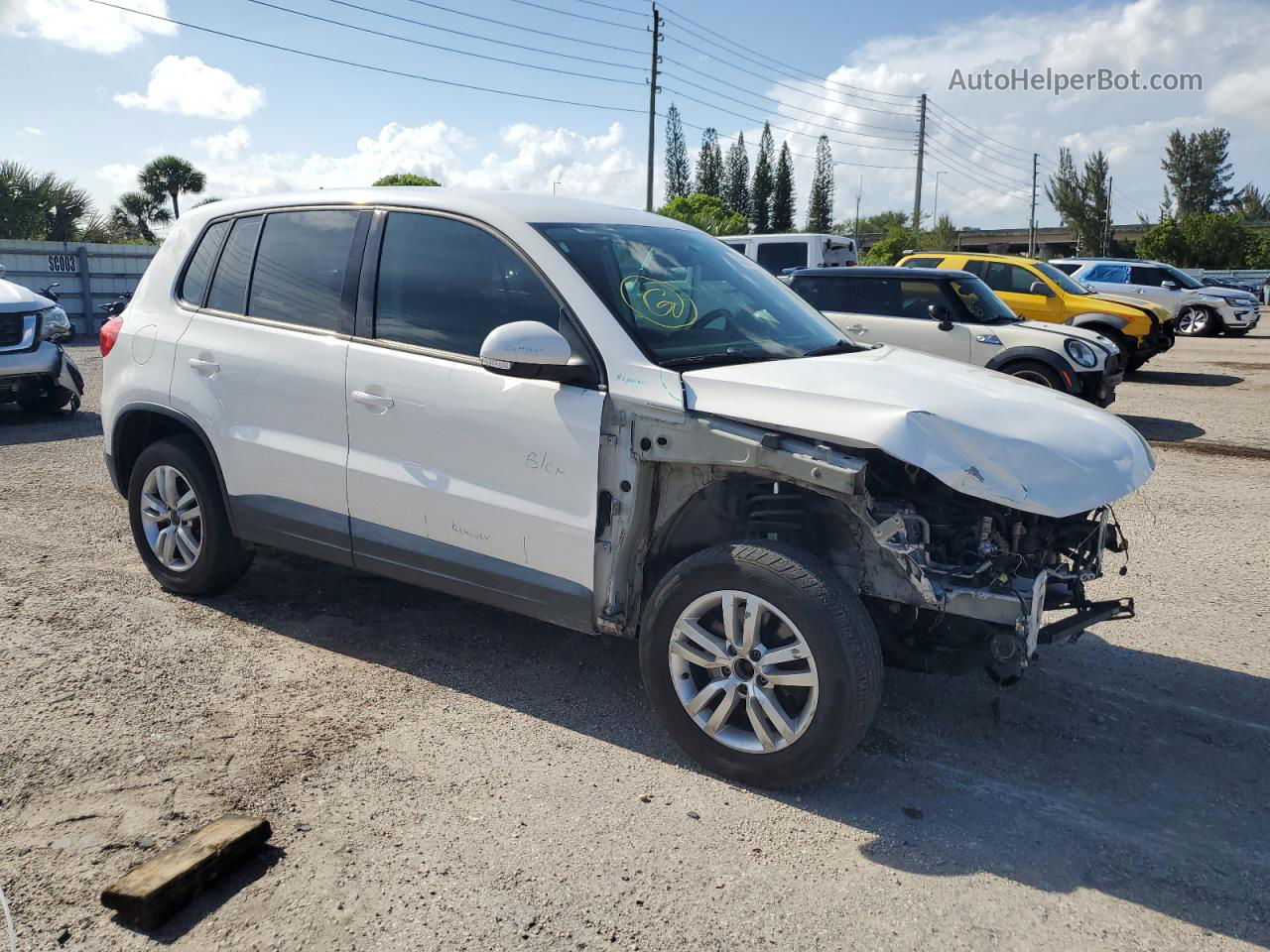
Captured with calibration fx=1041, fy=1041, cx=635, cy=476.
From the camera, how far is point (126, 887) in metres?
2.73

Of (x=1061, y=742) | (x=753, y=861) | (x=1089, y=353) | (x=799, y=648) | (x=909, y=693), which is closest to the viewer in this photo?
(x=753, y=861)

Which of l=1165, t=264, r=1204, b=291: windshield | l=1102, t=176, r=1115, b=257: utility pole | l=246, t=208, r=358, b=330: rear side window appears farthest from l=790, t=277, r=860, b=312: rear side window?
l=1102, t=176, r=1115, b=257: utility pole

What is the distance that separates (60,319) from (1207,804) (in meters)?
11.2

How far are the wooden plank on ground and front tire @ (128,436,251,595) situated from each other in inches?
81.2

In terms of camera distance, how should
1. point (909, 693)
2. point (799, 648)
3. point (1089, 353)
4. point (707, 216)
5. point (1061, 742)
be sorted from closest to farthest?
point (799, 648)
point (1061, 742)
point (909, 693)
point (1089, 353)
point (707, 216)

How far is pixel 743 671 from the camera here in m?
3.46

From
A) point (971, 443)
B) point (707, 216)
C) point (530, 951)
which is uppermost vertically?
point (707, 216)

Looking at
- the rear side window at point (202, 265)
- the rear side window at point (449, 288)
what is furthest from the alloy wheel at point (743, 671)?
the rear side window at point (202, 265)

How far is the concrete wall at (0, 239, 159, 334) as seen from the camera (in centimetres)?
2031

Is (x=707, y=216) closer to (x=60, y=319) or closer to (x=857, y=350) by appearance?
(x=60, y=319)

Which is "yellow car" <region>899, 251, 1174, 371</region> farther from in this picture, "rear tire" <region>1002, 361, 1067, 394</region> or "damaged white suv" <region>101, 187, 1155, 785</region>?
"damaged white suv" <region>101, 187, 1155, 785</region>

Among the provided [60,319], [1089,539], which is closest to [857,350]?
[1089,539]

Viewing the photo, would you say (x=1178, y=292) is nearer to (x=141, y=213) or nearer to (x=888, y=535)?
(x=888, y=535)

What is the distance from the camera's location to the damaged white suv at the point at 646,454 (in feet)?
10.8
